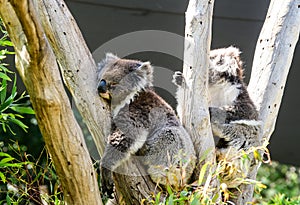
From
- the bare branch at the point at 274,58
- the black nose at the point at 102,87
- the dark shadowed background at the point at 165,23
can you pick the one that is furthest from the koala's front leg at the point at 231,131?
the dark shadowed background at the point at 165,23

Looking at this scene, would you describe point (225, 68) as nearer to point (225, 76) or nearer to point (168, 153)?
point (225, 76)

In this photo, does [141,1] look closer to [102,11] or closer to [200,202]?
[102,11]

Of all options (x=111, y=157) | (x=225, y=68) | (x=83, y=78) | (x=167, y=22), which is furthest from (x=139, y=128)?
(x=167, y=22)

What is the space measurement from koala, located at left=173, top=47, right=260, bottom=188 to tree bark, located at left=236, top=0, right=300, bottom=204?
0.08 m

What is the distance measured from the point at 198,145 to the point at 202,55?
0.45m

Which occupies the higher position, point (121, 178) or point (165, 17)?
point (165, 17)

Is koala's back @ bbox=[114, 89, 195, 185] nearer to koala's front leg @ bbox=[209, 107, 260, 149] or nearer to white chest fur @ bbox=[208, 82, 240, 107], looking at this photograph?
koala's front leg @ bbox=[209, 107, 260, 149]

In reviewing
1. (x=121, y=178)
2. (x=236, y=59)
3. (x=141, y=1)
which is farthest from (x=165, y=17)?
(x=121, y=178)

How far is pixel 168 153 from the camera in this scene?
2.60 metres

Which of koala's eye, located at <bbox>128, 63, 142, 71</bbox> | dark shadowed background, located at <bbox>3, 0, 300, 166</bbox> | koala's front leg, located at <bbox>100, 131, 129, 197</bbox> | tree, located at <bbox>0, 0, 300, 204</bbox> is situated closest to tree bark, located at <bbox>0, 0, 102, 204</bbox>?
tree, located at <bbox>0, 0, 300, 204</bbox>

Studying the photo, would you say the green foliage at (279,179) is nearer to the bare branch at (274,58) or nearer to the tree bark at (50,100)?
the bare branch at (274,58)

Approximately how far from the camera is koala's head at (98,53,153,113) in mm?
2662

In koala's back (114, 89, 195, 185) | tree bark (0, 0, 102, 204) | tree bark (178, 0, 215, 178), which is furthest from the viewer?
koala's back (114, 89, 195, 185)

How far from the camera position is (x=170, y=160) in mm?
2684
